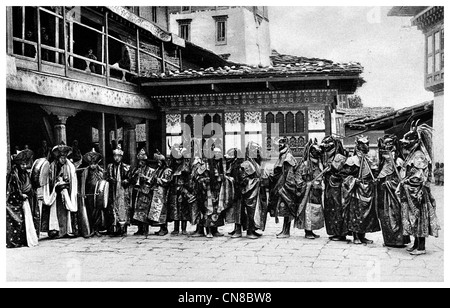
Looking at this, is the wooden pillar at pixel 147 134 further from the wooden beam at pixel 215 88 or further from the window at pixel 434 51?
the window at pixel 434 51

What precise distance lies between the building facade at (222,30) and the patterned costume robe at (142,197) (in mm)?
5458

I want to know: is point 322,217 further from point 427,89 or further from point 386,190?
point 427,89

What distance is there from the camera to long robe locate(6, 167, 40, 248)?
28.5 feet

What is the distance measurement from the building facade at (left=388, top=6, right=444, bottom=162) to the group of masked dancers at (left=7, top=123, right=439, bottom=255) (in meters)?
1.23

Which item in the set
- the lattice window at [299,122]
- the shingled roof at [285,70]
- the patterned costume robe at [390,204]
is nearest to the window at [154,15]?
the shingled roof at [285,70]

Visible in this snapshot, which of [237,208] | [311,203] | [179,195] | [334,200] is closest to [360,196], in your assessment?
[334,200]

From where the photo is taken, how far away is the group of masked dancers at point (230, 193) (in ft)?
28.5

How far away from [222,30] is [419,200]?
30.5 ft

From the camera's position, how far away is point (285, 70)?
1209 centimetres

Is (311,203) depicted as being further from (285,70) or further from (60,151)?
(60,151)

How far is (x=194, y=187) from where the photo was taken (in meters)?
10.1

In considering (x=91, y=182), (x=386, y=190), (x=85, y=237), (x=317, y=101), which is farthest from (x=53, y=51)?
(x=386, y=190)

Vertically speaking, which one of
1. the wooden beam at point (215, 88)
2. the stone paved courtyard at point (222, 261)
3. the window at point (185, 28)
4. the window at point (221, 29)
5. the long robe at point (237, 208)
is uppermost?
the window at point (185, 28)

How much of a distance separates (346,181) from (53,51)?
7.21 metres
